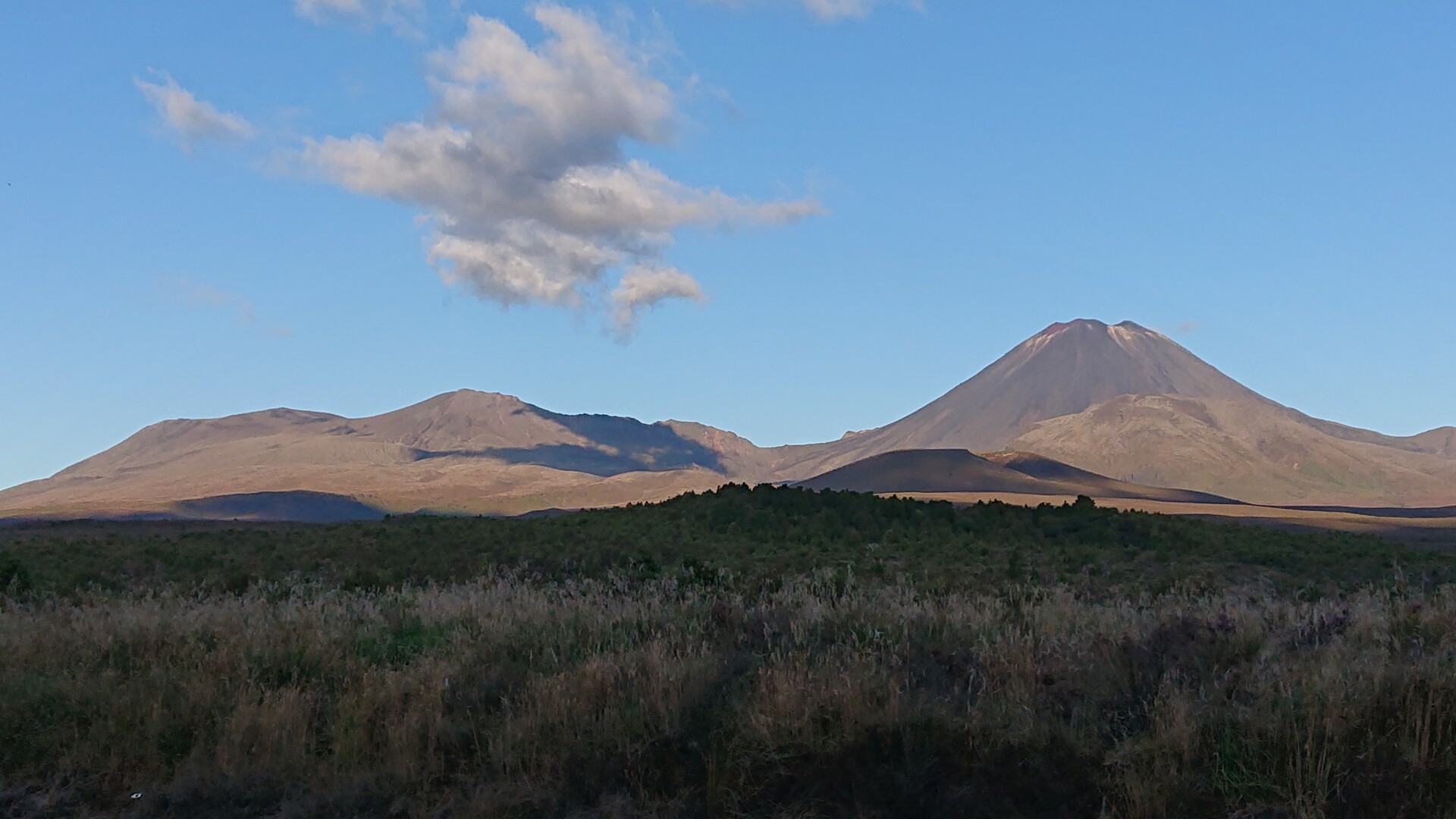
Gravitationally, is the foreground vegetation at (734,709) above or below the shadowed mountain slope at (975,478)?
below

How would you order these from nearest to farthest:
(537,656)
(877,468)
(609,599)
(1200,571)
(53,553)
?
(537,656) → (609,599) → (1200,571) → (53,553) → (877,468)

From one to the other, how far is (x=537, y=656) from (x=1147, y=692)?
14.0 ft

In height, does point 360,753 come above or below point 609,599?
below

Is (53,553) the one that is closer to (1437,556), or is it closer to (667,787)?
(667,787)

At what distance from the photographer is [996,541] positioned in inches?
1313

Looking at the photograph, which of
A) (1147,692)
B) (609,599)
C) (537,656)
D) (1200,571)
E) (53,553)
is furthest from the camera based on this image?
(53,553)

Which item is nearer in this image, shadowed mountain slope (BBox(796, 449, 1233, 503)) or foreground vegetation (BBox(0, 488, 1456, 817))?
foreground vegetation (BBox(0, 488, 1456, 817))

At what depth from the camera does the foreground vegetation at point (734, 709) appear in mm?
6465

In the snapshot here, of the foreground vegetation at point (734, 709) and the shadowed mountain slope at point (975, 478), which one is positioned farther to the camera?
the shadowed mountain slope at point (975, 478)

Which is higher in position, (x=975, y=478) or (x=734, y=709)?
(x=975, y=478)

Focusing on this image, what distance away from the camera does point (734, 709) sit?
23.4ft

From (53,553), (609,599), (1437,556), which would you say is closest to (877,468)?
(1437,556)

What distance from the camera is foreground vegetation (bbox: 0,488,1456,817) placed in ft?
21.2

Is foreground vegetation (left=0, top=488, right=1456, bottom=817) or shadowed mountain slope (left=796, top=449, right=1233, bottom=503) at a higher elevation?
shadowed mountain slope (left=796, top=449, right=1233, bottom=503)
